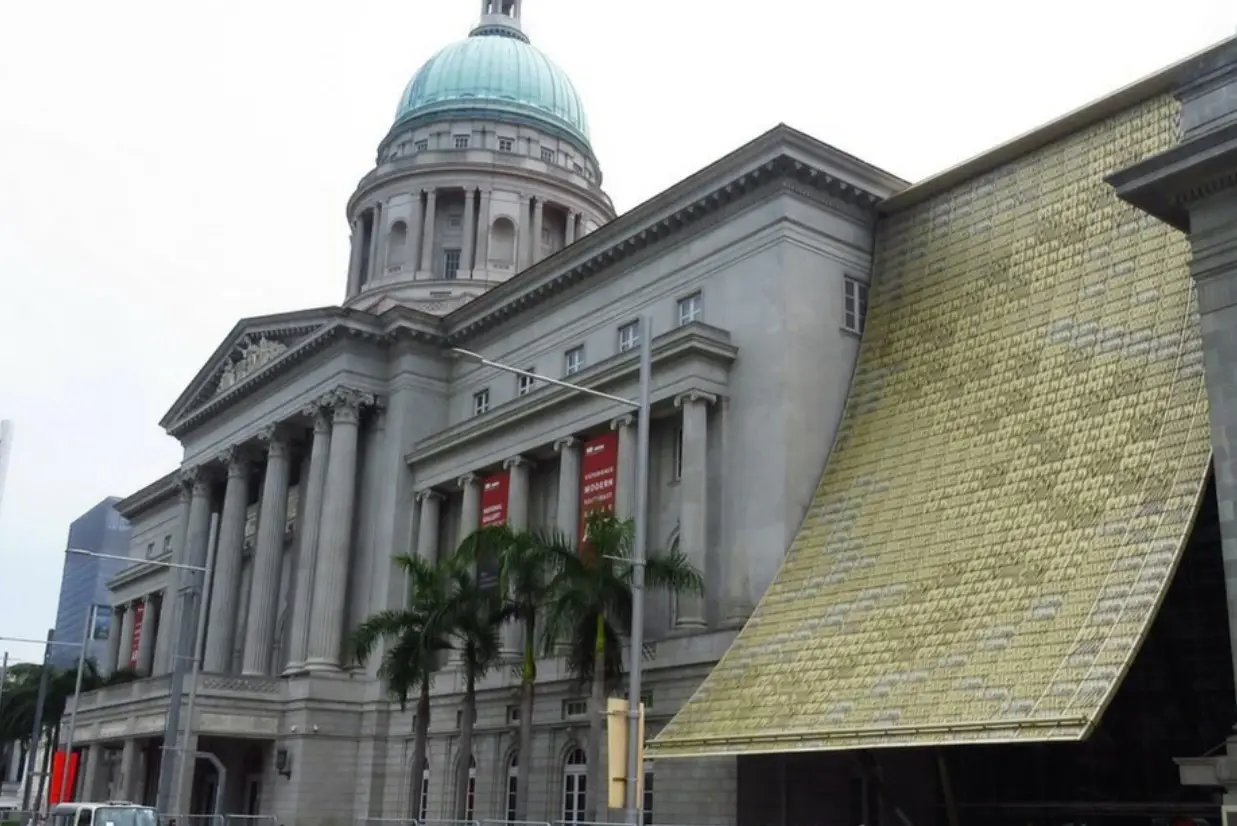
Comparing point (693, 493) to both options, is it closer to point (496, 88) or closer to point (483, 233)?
point (483, 233)

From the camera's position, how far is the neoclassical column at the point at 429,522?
2034 inches

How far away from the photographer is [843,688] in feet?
96.5

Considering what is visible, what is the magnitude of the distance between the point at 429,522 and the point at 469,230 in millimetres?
24115

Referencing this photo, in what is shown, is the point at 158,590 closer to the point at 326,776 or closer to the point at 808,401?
the point at 326,776

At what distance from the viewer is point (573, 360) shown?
48.2 m

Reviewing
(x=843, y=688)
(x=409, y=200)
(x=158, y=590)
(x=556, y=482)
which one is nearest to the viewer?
(x=843, y=688)

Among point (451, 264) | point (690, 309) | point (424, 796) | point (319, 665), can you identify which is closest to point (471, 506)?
point (319, 665)

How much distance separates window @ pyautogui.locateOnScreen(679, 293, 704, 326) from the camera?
4266cm

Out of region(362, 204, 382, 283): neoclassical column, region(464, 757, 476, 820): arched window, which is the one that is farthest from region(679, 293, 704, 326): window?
region(362, 204, 382, 283): neoclassical column

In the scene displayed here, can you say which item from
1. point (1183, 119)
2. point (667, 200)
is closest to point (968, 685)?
point (1183, 119)

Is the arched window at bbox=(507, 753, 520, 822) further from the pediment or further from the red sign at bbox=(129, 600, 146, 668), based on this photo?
the red sign at bbox=(129, 600, 146, 668)

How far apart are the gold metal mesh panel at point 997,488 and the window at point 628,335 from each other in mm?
8546

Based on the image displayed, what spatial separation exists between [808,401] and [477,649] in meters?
11.7

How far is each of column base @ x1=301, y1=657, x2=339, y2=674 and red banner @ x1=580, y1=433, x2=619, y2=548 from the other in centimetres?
1330
